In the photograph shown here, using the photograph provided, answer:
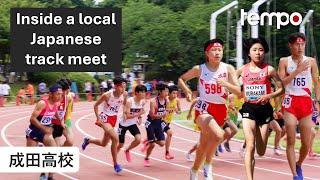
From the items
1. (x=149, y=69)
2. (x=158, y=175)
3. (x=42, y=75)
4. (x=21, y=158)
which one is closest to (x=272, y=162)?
(x=158, y=175)

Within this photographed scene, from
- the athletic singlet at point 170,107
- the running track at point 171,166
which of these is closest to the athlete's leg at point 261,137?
the running track at point 171,166

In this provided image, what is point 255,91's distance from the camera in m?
8.94

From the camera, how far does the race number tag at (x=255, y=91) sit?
8914 mm

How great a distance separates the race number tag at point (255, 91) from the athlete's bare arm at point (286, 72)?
1.16ft

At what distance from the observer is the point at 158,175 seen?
1167cm

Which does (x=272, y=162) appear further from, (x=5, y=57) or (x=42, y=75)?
(x=5, y=57)

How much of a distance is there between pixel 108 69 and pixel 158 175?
82.9 inches

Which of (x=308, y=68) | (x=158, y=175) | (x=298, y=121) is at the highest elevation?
(x=308, y=68)

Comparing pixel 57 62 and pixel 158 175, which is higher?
pixel 57 62

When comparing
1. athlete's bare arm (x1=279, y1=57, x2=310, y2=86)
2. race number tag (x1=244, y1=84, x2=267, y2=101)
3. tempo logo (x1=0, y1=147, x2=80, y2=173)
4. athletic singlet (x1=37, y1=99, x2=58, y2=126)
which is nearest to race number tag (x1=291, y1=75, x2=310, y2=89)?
athlete's bare arm (x1=279, y1=57, x2=310, y2=86)

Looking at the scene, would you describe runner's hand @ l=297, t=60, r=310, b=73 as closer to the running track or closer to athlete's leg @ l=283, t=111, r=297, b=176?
athlete's leg @ l=283, t=111, r=297, b=176

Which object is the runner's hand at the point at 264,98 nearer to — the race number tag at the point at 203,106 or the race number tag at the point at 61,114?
the race number tag at the point at 203,106

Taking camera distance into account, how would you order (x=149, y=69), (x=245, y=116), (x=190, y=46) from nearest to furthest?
(x=245, y=116)
(x=190, y=46)
(x=149, y=69)

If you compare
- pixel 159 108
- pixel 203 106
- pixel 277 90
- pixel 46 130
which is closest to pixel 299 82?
pixel 277 90
